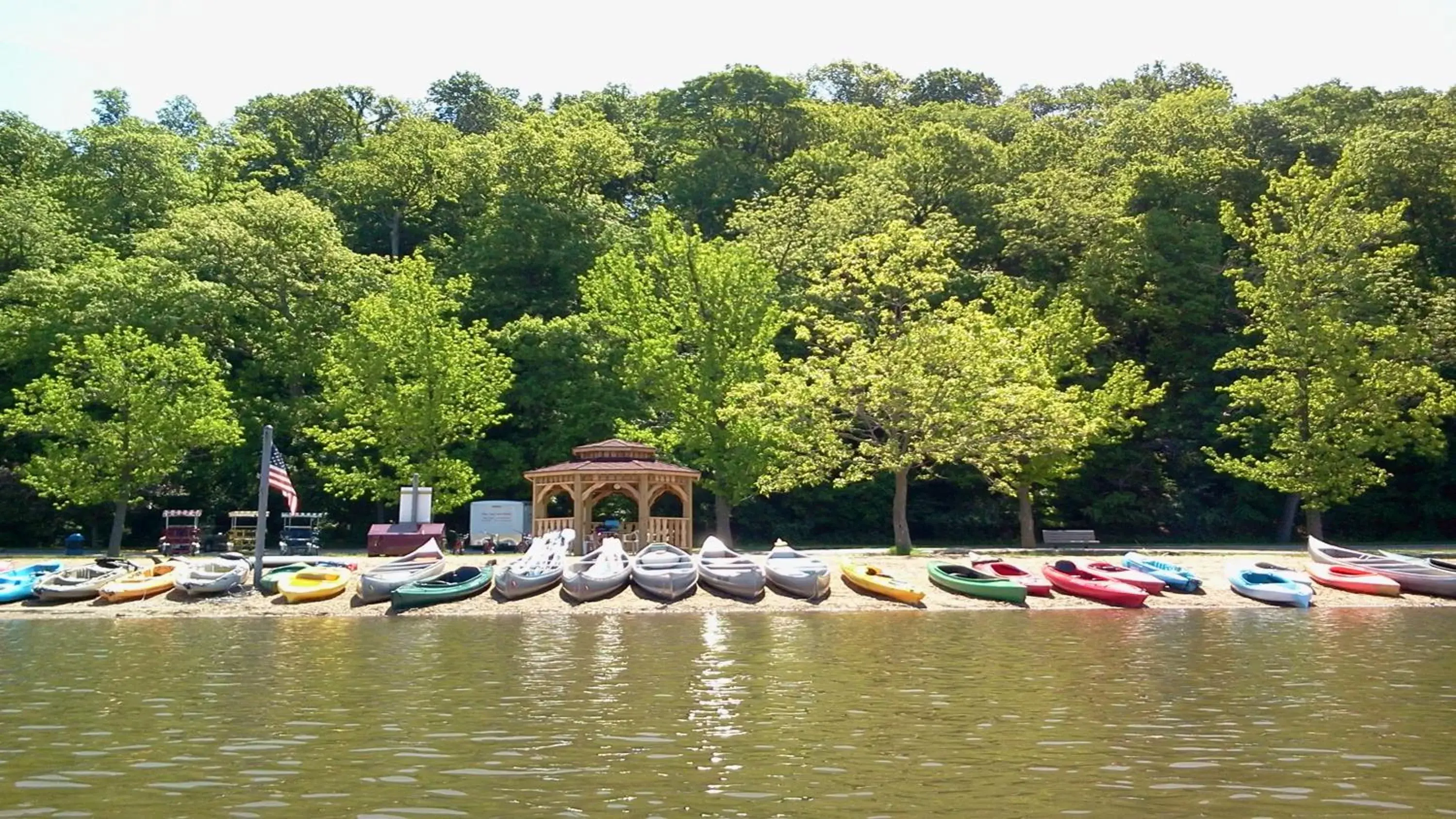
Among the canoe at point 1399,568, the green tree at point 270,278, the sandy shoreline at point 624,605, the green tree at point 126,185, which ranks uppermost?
the green tree at point 126,185

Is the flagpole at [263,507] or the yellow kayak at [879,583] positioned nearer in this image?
the yellow kayak at [879,583]

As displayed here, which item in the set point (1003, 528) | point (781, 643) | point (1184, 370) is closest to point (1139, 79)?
point (1184, 370)

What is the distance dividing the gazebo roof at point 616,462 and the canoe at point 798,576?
823cm

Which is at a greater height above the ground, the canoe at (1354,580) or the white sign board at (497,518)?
the white sign board at (497,518)

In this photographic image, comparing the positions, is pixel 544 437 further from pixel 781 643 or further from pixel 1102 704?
pixel 1102 704

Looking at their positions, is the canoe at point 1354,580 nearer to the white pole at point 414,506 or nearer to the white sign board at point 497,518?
the white sign board at point 497,518

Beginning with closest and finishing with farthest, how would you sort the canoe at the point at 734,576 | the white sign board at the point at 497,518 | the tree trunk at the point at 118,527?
the canoe at the point at 734,576 → the tree trunk at the point at 118,527 → the white sign board at the point at 497,518

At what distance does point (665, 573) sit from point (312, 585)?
9.96 meters

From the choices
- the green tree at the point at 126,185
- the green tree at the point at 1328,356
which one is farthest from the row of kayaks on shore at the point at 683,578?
the green tree at the point at 126,185

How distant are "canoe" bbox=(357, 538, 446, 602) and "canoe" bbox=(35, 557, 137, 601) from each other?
5.44 metres

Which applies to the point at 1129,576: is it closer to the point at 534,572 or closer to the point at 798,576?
the point at 798,576

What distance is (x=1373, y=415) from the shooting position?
53156 mm

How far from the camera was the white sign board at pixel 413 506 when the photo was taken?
5166cm

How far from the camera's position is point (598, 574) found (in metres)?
37.2
